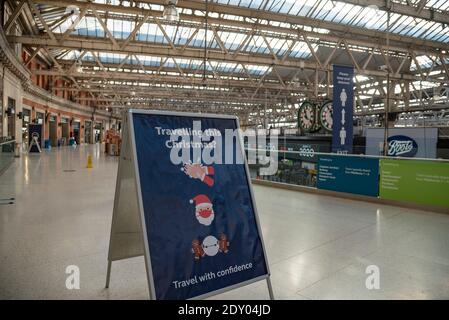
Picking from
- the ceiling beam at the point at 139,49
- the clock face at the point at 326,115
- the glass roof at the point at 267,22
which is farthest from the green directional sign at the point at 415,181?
the ceiling beam at the point at 139,49

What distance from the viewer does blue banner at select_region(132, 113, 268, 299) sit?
2254mm

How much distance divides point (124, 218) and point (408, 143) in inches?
477

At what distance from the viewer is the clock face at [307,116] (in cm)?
1105

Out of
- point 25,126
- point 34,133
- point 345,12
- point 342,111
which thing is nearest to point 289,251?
point 342,111

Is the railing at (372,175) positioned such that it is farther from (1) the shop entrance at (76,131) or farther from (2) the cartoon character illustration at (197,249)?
(1) the shop entrance at (76,131)

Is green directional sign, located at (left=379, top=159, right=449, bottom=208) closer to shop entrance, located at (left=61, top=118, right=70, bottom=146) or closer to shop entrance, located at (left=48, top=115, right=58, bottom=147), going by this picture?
shop entrance, located at (left=48, top=115, right=58, bottom=147)

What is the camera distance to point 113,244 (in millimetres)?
2902

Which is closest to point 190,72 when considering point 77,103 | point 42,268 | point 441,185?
point 77,103

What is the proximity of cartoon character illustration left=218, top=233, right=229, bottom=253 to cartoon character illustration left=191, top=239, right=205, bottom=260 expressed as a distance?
0.52ft

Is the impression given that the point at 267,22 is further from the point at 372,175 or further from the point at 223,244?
the point at 223,244

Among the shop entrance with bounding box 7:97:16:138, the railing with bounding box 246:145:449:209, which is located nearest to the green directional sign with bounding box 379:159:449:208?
the railing with bounding box 246:145:449:209

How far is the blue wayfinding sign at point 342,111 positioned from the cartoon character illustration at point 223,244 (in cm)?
682

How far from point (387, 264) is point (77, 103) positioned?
144ft
